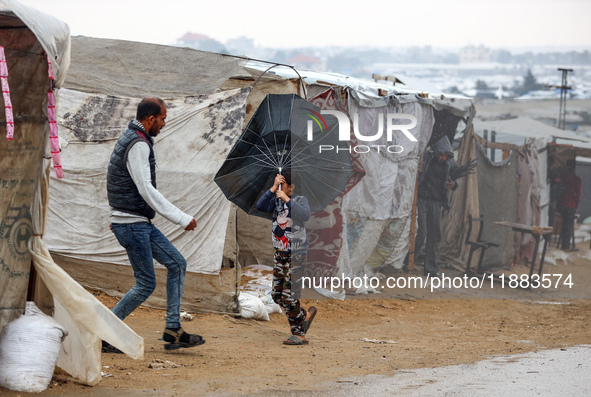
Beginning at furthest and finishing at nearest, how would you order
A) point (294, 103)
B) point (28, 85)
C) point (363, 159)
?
point (363, 159), point (294, 103), point (28, 85)

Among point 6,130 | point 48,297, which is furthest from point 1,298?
point 6,130

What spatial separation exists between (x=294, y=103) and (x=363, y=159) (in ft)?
9.23

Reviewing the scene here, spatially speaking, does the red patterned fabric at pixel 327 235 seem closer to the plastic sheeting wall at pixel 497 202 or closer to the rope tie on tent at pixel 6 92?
the plastic sheeting wall at pixel 497 202

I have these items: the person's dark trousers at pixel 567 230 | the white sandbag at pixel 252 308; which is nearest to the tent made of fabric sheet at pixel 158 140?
the white sandbag at pixel 252 308

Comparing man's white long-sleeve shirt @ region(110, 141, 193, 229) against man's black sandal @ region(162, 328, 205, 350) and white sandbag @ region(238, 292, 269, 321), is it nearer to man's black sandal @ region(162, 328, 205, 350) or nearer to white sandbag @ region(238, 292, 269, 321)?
man's black sandal @ region(162, 328, 205, 350)

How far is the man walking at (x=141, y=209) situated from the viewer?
15.4 ft

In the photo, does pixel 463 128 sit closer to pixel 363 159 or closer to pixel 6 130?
pixel 363 159

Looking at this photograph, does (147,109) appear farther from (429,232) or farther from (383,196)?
(429,232)

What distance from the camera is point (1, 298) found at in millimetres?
4043

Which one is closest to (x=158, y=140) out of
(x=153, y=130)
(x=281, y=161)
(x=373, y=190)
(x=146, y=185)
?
(x=281, y=161)

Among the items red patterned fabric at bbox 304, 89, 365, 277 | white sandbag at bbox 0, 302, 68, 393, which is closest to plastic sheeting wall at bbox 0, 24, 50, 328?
white sandbag at bbox 0, 302, 68, 393

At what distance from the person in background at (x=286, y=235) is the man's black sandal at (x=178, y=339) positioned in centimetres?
87

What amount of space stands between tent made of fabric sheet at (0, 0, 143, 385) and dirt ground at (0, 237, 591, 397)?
302 millimetres

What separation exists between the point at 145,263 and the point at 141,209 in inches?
14.9
